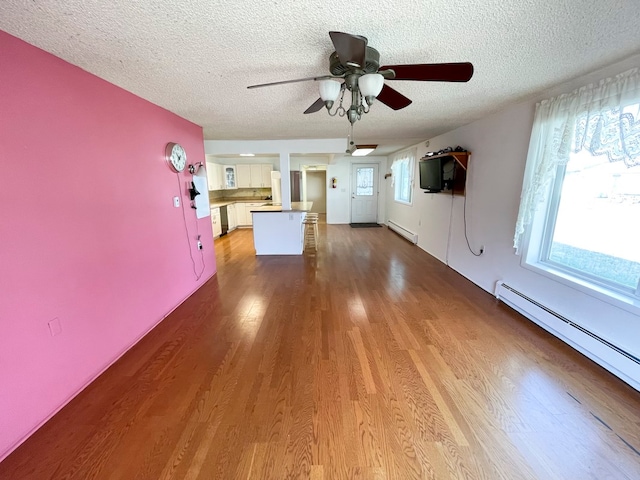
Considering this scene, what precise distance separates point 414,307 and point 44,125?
11.2 feet

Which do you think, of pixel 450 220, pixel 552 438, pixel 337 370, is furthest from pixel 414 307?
pixel 450 220

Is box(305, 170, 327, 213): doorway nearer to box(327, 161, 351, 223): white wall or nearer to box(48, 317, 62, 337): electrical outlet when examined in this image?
box(327, 161, 351, 223): white wall

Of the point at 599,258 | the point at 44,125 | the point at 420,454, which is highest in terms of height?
the point at 44,125

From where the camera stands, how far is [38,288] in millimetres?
1507

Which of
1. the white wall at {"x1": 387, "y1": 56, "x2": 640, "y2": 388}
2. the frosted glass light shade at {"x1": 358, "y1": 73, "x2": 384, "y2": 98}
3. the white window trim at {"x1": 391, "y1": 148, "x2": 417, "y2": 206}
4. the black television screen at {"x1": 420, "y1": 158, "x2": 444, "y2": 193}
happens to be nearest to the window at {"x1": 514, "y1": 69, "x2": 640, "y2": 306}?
the white wall at {"x1": 387, "y1": 56, "x2": 640, "y2": 388}

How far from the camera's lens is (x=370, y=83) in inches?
56.8

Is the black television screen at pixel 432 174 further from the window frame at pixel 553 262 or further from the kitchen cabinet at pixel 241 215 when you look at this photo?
the kitchen cabinet at pixel 241 215

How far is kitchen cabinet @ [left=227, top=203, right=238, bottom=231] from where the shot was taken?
24.2 ft

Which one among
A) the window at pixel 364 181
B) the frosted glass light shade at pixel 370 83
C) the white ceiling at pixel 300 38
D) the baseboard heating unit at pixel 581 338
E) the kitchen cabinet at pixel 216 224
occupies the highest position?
the white ceiling at pixel 300 38

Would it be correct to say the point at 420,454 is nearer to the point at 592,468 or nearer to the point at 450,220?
the point at 592,468

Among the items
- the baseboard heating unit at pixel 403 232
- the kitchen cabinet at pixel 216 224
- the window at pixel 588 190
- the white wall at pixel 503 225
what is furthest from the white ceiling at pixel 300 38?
the kitchen cabinet at pixel 216 224

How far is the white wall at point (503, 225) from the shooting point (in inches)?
74.0

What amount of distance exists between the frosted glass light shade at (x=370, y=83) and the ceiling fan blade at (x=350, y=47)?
0.46 feet

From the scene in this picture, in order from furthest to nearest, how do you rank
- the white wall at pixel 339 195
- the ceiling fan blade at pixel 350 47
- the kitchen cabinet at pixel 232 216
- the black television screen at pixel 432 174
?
the white wall at pixel 339 195 < the kitchen cabinet at pixel 232 216 < the black television screen at pixel 432 174 < the ceiling fan blade at pixel 350 47
